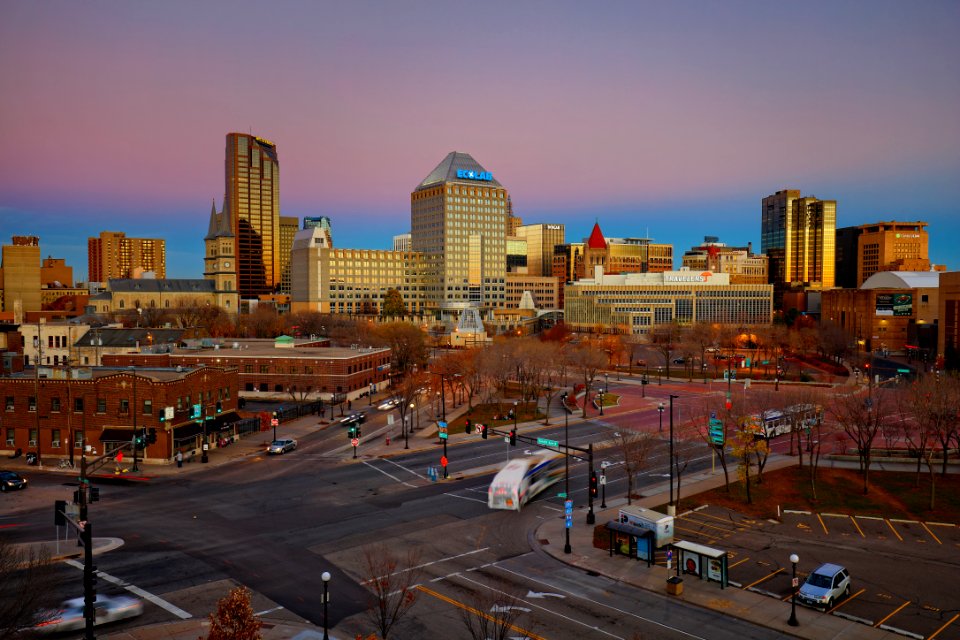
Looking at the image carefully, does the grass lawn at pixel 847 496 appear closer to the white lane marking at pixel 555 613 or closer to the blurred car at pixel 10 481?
the white lane marking at pixel 555 613

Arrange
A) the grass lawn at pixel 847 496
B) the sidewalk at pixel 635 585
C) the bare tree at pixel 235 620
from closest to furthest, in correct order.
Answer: the bare tree at pixel 235 620 → the sidewalk at pixel 635 585 → the grass lawn at pixel 847 496

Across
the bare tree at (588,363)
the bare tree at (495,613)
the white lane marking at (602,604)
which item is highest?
the bare tree at (588,363)

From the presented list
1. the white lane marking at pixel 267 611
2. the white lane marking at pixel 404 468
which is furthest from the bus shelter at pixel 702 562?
the white lane marking at pixel 404 468

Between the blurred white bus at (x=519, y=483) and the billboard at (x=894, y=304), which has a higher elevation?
the billboard at (x=894, y=304)

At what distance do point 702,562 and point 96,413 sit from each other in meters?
50.6

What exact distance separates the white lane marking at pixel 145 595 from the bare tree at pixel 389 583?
7541 millimetres

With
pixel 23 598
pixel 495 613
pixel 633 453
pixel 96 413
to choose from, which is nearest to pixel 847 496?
pixel 633 453

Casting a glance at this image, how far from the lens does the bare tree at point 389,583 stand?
80.9ft

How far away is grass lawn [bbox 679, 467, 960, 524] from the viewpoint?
4178 cm

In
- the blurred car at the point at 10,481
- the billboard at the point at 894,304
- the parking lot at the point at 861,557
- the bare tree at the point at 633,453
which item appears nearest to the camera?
the parking lot at the point at 861,557

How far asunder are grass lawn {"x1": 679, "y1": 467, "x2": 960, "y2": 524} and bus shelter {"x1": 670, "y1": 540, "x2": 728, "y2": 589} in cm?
1084

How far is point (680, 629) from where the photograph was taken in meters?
26.3

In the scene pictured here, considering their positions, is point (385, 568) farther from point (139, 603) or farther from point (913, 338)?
point (913, 338)

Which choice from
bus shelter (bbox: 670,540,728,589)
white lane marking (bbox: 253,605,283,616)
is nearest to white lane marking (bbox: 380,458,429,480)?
white lane marking (bbox: 253,605,283,616)
